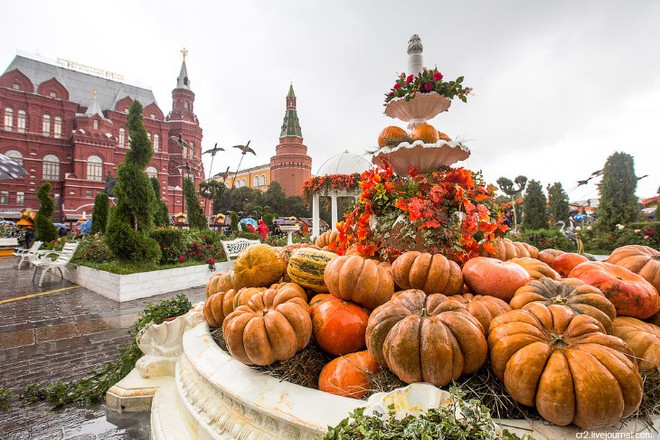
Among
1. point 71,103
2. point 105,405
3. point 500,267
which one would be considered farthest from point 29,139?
point 500,267

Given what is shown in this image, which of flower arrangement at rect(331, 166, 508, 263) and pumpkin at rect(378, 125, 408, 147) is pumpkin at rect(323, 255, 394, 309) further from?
pumpkin at rect(378, 125, 408, 147)

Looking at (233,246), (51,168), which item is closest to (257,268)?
(233,246)

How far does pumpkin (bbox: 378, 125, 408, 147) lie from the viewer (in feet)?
11.2

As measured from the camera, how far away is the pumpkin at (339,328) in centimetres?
192

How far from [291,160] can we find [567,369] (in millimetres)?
63157

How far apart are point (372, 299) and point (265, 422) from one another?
0.92 metres

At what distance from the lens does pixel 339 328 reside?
1.93m

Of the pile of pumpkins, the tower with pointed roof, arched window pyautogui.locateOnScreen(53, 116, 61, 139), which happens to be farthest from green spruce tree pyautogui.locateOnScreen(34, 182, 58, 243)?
the tower with pointed roof

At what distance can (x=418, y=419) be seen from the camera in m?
1.11

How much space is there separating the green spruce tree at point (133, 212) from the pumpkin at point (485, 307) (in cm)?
871

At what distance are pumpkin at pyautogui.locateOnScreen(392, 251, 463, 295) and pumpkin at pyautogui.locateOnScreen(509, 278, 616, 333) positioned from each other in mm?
362

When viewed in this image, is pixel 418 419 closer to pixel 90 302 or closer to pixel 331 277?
pixel 331 277

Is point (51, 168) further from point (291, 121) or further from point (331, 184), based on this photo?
point (331, 184)

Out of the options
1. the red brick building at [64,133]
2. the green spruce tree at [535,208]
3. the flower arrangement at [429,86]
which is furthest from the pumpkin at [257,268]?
the red brick building at [64,133]
